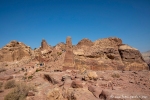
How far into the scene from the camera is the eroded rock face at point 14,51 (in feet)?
78.9

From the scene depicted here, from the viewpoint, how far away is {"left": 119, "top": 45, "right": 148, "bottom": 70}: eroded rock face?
15.4 meters

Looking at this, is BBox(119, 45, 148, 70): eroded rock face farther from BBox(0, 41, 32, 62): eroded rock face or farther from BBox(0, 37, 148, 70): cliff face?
BBox(0, 41, 32, 62): eroded rock face

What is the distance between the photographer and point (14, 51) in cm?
2466

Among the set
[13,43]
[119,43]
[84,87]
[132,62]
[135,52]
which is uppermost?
[13,43]

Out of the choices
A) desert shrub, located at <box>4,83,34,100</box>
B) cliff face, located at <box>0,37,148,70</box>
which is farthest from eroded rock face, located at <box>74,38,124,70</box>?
desert shrub, located at <box>4,83,34,100</box>

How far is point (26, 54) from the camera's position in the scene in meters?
26.0

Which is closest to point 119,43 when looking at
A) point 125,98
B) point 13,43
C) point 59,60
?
point 59,60

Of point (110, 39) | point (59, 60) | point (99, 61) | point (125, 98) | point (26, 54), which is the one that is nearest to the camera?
point (125, 98)

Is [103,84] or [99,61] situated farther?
[99,61]

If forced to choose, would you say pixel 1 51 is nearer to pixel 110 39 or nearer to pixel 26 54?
pixel 26 54

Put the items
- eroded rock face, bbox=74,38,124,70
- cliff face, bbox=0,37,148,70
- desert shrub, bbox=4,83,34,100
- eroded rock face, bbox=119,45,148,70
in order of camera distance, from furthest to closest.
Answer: eroded rock face, bbox=119,45,148,70 → eroded rock face, bbox=74,38,124,70 → cliff face, bbox=0,37,148,70 → desert shrub, bbox=4,83,34,100

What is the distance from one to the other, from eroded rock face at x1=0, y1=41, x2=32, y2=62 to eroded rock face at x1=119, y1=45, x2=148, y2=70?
2169 centimetres

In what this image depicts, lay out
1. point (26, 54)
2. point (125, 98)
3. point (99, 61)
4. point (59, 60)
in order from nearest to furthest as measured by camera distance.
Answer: point (125, 98) → point (59, 60) → point (99, 61) → point (26, 54)

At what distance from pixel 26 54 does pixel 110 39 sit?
20068 mm
